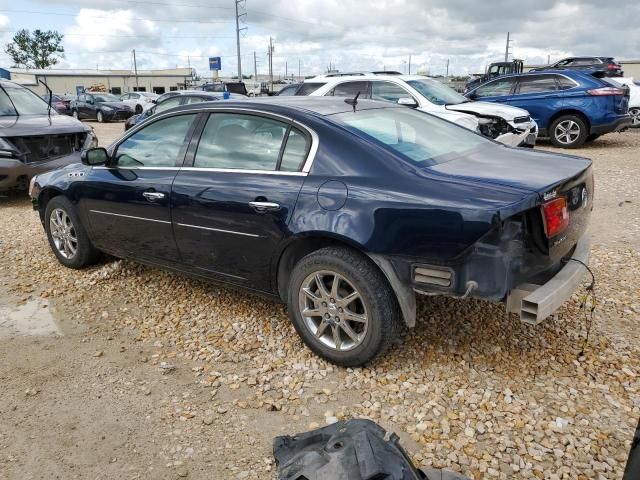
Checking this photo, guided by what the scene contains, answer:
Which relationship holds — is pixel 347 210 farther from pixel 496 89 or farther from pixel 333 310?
pixel 496 89

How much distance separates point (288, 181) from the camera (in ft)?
10.4

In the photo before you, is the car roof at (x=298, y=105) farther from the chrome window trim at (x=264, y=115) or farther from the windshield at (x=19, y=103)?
the windshield at (x=19, y=103)

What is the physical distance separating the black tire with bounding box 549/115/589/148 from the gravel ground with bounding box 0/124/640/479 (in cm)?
792

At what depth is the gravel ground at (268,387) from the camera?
8.14 ft

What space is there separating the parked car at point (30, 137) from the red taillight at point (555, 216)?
23.4 ft

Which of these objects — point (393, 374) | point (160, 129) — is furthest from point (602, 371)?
point (160, 129)

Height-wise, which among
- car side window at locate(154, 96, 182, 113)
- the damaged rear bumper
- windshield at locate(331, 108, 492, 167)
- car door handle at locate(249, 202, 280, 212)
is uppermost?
windshield at locate(331, 108, 492, 167)

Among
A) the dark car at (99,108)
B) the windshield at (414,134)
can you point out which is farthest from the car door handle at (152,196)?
the dark car at (99,108)

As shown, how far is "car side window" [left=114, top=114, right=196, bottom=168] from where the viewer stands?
3.83m

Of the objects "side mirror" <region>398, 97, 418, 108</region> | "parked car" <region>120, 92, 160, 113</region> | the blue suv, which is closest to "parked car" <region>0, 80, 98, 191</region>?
"side mirror" <region>398, 97, 418, 108</region>

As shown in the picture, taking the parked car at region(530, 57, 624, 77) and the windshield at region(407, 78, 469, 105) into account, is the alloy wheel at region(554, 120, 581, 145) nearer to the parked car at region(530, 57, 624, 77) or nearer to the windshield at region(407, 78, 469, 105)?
the windshield at region(407, 78, 469, 105)

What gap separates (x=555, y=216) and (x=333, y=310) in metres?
1.32

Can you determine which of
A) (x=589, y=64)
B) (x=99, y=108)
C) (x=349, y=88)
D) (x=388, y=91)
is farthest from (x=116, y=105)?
(x=589, y=64)

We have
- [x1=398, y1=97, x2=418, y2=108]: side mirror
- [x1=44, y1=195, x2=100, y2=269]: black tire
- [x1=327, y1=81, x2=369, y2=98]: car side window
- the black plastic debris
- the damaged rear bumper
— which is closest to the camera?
the black plastic debris
